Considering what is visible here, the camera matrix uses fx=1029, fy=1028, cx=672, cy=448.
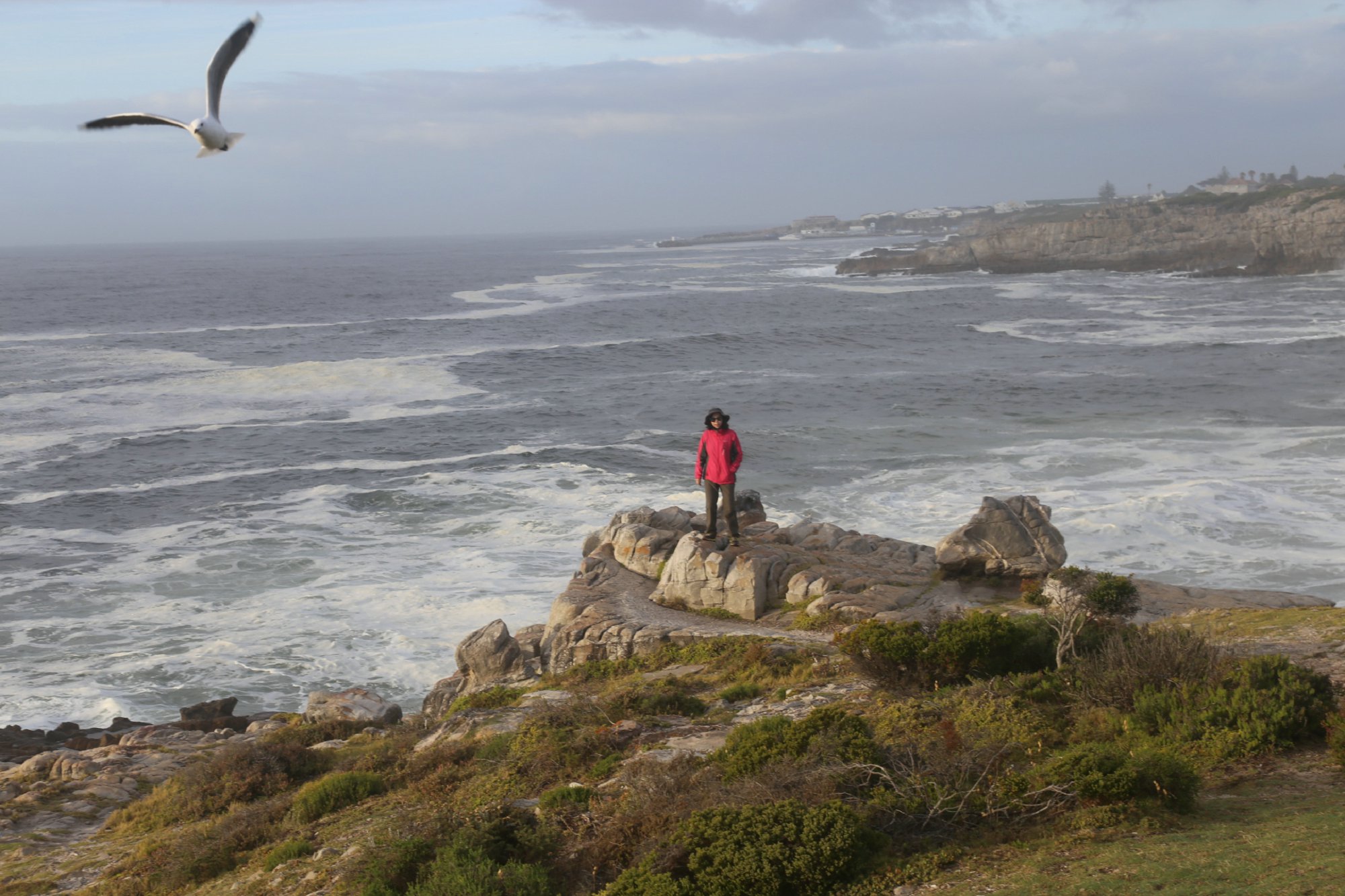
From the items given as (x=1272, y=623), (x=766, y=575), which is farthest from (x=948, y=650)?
(x=766, y=575)

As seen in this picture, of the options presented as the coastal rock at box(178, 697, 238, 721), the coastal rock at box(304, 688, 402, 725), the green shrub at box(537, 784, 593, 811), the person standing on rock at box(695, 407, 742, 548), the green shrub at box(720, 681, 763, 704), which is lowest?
the coastal rock at box(178, 697, 238, 721)

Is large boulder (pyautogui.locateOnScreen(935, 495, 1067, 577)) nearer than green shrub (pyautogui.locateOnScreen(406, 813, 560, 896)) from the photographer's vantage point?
No

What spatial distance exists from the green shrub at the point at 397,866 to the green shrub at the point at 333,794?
94.6 inches

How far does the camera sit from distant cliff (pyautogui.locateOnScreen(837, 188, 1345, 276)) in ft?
279

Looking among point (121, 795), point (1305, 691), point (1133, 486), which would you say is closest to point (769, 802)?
point (1305, 691)

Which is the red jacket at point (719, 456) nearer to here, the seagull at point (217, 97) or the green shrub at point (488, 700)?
the green shrub at point (488, 700)

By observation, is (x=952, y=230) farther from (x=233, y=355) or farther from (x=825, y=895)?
(x=825, y=895)

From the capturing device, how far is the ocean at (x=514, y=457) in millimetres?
19125

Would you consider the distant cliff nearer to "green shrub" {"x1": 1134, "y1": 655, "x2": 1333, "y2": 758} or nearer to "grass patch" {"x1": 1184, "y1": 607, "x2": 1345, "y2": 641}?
"grass patch" {"x1": 1184, "y1": 607, "x2": 1345, "y2": 641}

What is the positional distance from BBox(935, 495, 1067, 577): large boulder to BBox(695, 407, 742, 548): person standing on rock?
3.38 meters

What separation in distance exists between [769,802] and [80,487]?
93.6 feet

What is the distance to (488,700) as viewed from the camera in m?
12.9

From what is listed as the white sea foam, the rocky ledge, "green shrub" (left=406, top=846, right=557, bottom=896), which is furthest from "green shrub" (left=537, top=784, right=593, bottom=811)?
the white sea foam

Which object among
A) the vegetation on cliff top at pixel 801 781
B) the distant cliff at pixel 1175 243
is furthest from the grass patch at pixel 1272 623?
the distant cliff at pixel 1175 243
